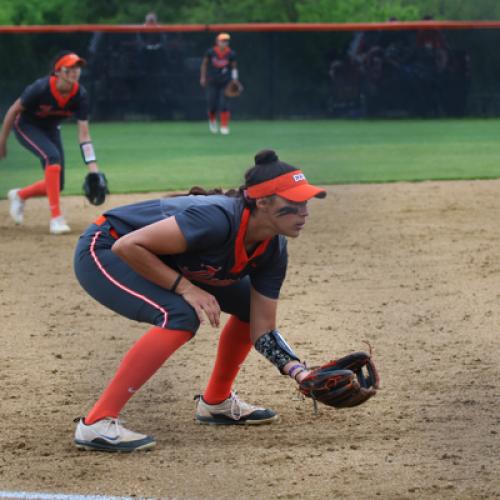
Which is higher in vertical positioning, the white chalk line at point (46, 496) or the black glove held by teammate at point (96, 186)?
the white chalk line at point (46, 496)

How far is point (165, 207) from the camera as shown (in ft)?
13.8

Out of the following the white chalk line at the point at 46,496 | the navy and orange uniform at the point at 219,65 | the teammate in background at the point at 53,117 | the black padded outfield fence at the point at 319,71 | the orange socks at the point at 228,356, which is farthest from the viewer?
the black padded outfield fence at the point at 319,71

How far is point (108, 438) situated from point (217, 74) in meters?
16.1

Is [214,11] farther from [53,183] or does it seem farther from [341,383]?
[341,383]

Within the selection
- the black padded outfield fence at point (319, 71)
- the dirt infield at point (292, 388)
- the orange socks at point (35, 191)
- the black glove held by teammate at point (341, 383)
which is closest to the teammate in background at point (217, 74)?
the black padded outfield fence at point (319, 71)

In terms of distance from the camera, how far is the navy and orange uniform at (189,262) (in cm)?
400

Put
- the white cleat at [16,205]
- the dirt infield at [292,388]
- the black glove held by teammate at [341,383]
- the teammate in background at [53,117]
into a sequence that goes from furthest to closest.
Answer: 1. the white cleat at [16,205]
2. the teammate in background at [53,117]
3. the black glove held by teammate at [341,383]
4. the dirt infield at [292,388]

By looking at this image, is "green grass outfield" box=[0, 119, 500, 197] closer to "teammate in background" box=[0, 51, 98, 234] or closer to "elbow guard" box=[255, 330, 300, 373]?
"teammate in background" box=[0, 51, 98, 234]

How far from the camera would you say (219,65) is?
19781mm

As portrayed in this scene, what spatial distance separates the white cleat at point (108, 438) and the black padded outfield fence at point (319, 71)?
17.6m

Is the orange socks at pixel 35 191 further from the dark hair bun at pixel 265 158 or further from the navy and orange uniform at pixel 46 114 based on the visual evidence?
the dark hair bun at pixel 265 158

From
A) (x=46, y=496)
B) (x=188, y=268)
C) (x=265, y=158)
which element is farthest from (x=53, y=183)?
(x=46, y=496)

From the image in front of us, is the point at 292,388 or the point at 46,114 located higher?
the point at 46,114

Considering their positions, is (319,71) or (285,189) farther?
(319,71)
